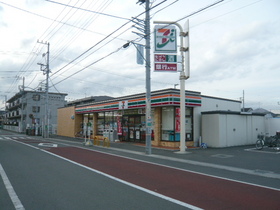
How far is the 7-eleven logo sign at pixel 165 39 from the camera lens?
53.7ft

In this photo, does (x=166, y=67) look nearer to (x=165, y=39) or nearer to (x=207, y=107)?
(x=165, y=39)

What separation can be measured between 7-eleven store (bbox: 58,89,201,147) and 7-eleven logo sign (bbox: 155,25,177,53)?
170 inches

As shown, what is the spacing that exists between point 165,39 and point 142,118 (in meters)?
9.57

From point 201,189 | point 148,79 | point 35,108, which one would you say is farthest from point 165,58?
point 35,108

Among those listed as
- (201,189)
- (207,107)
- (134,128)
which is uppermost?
(207,107)

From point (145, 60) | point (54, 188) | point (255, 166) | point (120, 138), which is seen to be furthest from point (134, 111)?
point (54, 188)

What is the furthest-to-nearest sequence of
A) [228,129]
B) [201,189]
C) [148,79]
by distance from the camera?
[228,129] < [148,79] < [201,189]

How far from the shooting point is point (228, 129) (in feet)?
67.4

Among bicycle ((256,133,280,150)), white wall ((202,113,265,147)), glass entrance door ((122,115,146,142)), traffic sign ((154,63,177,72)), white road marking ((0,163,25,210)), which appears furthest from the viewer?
glass entrance door ((122,115,146,142))

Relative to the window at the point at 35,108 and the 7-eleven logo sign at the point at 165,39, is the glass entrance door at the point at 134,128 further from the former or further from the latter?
the window at the point at 35,108

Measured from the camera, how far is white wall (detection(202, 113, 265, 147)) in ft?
65.5

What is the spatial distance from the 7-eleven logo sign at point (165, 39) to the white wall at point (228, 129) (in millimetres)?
7054

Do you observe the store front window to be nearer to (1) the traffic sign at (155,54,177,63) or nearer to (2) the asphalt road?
(1) the traffic sign at (155,54,177,63)

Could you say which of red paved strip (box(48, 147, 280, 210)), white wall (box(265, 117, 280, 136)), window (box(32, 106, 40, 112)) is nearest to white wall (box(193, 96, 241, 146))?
white wall (box(265, 117, 280, 136))
